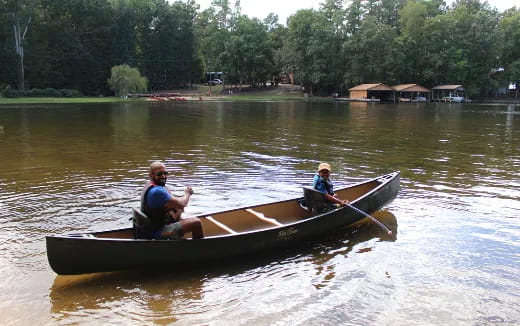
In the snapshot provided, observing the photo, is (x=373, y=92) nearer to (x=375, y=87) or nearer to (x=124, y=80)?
(x=375, y=87)

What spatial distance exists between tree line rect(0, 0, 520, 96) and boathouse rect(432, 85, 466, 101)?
1.98m

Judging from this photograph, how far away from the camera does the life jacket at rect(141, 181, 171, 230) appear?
6480 mm

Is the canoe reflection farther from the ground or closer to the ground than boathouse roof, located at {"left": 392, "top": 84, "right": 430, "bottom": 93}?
closer to the ground

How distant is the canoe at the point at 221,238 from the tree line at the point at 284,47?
225 feet

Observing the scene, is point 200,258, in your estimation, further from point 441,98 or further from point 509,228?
point 441,98

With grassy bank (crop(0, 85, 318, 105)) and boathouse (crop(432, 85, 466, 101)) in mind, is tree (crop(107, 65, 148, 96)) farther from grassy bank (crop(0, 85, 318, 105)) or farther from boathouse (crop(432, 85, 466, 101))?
boathouse (crop(432, 85, 466, 101))

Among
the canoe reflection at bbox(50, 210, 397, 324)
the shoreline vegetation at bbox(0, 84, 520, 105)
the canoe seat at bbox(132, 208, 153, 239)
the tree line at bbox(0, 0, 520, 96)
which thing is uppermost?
the tree line at bbox(0, 0, 520, 96)

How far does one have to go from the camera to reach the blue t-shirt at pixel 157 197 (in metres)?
6.40

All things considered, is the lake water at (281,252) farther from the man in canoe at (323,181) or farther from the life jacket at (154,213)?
the man in canoe at (323,181)

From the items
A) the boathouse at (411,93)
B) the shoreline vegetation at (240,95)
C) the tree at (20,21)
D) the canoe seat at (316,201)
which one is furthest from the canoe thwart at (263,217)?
the boathouse at (411,93)

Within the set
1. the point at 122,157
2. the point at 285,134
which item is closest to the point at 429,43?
the point at 285,134

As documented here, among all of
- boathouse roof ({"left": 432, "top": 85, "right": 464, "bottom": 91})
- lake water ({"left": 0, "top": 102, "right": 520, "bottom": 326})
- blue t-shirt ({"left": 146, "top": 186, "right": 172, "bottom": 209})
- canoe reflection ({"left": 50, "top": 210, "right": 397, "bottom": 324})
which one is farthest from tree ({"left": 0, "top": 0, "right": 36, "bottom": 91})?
blue t-shirt ({"left": 146, "top": 186, "right": 172, "bottom": 209})

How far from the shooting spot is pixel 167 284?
22.5 feet

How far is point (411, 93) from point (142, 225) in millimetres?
79165
